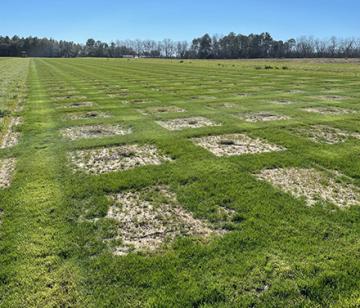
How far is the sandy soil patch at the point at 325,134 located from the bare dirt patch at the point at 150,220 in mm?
5699

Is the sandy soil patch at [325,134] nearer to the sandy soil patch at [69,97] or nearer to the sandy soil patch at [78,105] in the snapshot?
the sandy soil patch at [78,105]

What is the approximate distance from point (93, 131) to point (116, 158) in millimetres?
3432

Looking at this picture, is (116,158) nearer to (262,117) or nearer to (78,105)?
(262,117)

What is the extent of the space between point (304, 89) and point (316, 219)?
18403 mm

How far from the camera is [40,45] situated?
168750 mm

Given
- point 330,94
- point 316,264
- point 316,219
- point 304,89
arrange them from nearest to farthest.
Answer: point 316,264 → point 316,219 → point 330,94 → point 304,89

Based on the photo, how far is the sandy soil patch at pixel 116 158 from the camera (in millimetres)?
8148

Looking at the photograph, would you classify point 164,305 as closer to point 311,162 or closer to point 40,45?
point 311,162

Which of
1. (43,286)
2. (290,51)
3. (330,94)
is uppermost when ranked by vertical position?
(290,51)

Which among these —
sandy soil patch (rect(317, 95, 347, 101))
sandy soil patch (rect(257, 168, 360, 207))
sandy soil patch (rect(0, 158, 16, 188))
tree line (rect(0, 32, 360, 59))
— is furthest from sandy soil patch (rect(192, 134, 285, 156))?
tree line (rect(0, 32, 360, 59))

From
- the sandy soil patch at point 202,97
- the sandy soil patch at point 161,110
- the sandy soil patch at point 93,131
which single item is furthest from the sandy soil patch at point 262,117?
the sandy soil patch at point 202,97

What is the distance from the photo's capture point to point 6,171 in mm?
A: 7926

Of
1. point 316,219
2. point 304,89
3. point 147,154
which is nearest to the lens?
point 316,219

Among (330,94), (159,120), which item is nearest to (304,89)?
(330,94)
